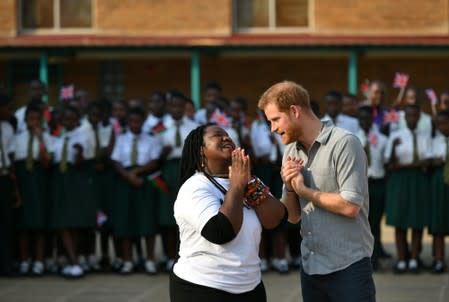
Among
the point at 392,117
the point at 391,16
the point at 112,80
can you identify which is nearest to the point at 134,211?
the point at 392,117

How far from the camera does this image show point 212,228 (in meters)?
5.01

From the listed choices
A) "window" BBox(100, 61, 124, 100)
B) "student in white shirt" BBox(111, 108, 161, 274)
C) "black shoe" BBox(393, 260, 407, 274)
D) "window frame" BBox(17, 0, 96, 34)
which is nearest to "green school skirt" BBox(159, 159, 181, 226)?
"student in white shirt" BBox(111, 108, 161, 274)

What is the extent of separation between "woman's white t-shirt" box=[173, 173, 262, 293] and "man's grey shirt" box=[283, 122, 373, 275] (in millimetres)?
337

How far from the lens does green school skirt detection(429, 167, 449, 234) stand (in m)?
11.2

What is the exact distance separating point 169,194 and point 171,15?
37.9ft

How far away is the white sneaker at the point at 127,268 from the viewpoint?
1136 centimetres

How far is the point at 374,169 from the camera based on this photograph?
11.3 m

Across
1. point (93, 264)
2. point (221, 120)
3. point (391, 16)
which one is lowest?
point (93, 264)

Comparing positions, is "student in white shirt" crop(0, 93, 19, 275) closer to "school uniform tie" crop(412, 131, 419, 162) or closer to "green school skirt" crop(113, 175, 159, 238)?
"green school skirt" crop(113, 175, 159, 238)

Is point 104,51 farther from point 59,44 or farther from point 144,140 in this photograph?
point 144,140

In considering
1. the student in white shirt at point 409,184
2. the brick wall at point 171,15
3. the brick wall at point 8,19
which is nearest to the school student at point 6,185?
the student in white shirt at point 409,184

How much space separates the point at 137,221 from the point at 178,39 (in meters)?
11.0

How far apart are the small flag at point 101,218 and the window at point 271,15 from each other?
39.4 feet

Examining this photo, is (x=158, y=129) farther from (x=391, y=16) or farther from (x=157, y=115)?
(x=391, y=16)
